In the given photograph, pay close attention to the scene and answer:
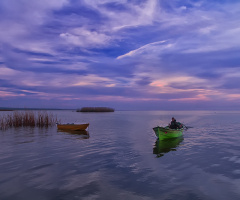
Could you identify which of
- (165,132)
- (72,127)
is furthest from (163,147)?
(72,127)

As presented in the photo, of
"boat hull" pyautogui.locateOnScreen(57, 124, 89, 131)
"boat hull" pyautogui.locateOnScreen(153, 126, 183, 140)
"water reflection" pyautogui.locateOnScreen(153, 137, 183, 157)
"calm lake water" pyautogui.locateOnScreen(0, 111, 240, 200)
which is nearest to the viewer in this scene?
"calm lake water" pyautogui.locateOnScreen(0, 111, 240, 200)

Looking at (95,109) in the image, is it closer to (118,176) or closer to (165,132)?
(165,132)

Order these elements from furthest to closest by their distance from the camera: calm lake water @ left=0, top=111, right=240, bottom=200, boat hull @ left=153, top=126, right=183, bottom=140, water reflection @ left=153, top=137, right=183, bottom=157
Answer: boat hull @ left=153, top=126, right=183, bottom=140 < water reflection @ left=153, top=137, right=183, bottom=157 < calm lake water @ left=0, top=111, right=240, bottom=200

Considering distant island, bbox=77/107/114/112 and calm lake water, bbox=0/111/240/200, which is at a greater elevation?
distant island, bbox=77/107/114/112

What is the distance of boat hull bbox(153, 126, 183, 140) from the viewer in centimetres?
2112

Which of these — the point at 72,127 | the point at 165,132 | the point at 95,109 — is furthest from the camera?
the point at 95,109

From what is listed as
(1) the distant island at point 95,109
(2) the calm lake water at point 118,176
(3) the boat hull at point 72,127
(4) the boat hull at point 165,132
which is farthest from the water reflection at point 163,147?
(1) the distant island at point 95,109

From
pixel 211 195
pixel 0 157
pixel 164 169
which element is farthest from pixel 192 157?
pixel 0 157

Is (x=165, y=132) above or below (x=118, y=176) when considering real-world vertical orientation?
above

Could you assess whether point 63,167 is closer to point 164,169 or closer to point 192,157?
point 164,169

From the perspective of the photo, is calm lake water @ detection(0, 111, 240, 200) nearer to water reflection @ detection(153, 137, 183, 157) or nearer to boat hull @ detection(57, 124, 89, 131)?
water reflection @ detection(153, 137, 183, 157)

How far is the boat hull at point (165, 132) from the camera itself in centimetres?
2112

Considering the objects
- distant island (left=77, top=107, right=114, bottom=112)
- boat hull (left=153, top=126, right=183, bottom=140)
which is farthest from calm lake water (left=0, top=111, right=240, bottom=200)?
distant island (left=77, top=107, right=114, bottom=112)

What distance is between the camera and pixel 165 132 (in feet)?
71.1
